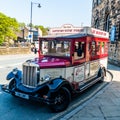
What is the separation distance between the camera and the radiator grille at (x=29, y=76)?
6.76m

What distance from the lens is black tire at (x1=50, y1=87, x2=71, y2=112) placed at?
21.2ft

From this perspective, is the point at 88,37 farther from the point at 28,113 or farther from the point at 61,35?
the point at 28,113

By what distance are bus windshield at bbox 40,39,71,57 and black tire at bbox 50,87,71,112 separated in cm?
139

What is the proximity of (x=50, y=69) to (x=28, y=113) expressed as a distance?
4.94 ft

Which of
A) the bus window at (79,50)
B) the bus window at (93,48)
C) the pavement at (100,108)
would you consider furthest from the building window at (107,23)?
the bus window at (79,50)

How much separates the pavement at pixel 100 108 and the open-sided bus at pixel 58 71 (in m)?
0.54

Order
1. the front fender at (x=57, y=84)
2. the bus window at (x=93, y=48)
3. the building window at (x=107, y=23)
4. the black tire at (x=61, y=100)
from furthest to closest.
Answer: the building window at (x=107, y=23), the bus window at (x=93, y=48), the black tire at (x=61, y=100), the front fender at (x=57, y=84)

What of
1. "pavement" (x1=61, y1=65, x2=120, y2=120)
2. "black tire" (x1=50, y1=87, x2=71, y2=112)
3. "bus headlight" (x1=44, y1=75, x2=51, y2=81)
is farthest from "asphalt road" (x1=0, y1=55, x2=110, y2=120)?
"bus headlight" (x1=44, y1=75, x2=51, y2=81)

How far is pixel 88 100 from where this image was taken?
781 cm

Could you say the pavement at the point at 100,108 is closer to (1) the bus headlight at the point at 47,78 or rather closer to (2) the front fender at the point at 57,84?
(2) the front fender at the point at 57,84

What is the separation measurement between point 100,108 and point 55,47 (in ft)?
8.73

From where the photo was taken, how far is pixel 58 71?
275 inches

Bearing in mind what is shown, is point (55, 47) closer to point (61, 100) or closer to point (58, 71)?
point (58, 71)

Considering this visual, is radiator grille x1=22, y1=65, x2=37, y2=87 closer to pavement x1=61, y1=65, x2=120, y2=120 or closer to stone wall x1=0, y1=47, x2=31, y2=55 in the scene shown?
pavement x1=61, y1=65, x2=120, y2=120
